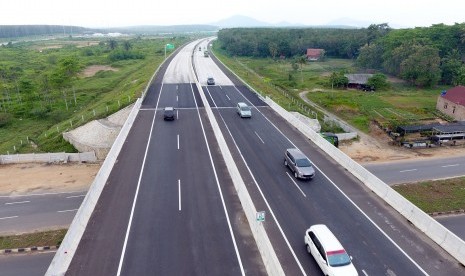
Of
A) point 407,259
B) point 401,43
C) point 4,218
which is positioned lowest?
point 4,218

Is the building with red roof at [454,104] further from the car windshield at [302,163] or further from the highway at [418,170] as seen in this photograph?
the car windshield at [302,163]

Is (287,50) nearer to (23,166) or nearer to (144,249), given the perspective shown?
(23,166)

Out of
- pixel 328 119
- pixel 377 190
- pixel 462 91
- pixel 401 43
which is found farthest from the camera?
pixel 401 43

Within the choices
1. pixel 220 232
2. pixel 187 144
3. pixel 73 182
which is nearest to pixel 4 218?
pixel 73 182

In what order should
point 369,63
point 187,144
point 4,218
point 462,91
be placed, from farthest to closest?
point 369,63 → point 462,91 → point 187,144 → point 4,218

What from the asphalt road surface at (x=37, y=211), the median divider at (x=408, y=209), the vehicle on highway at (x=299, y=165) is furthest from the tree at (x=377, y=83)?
the asphalt road surface at (x=37, y=211)

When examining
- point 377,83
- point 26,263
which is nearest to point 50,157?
point 26,263

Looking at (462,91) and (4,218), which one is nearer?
(4,218)

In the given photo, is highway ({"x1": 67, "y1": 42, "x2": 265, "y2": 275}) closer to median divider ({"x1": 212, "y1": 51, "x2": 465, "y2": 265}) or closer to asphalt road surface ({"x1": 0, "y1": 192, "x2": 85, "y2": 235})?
asphalt road surface ({"x1": 0, "y1": 192, "x2": 85, "y2": 235})
